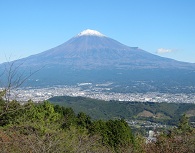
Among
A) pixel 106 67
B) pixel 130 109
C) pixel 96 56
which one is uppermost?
pixel 96 56

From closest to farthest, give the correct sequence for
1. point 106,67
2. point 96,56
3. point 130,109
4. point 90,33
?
point 130,109 < point 106,67 < point 96,56 < point 90,33

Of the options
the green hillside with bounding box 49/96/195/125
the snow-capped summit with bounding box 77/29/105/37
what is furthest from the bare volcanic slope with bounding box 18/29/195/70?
the green hillside with bounding box 49/96/195/125

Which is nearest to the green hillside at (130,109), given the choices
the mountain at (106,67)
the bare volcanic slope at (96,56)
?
the mountain at (106,67)

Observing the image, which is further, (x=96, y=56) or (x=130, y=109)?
(x=96, y=56)

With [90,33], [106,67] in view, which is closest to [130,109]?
[106,67]

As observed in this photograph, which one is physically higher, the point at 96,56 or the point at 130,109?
the point at 96,56

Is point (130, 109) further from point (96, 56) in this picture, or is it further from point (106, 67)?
point (96, 56)

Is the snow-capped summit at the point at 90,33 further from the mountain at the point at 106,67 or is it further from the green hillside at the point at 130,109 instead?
the green hillside at the point at 130,109
